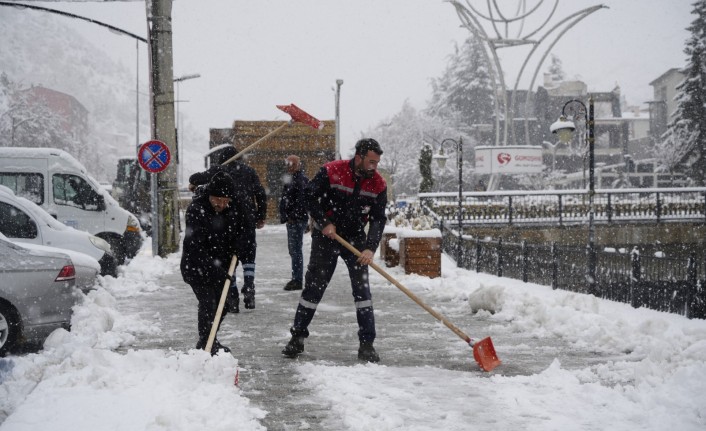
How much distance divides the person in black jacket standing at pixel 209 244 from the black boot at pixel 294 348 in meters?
0.71

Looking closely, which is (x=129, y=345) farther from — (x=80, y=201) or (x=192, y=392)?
(x=80, y=201)

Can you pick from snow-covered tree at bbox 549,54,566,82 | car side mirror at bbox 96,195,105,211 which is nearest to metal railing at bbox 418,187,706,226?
car side mirror at bbox 96,195,105,211

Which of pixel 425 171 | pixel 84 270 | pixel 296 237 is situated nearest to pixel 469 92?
pixel 425 171

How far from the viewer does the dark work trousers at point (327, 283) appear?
5840 mm

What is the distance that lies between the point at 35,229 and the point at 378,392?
6.50 m

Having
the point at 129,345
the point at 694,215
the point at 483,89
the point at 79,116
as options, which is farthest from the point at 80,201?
the point at 79,116

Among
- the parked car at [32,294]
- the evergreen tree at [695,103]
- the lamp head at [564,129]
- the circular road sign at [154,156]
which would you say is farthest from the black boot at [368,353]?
the evergreen tree at [695,103]

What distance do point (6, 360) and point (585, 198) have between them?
80.7 feet

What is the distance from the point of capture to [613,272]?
384 inches

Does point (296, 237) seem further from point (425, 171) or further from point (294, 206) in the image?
point (425, 171)

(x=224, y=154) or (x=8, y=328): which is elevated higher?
(x=224, y=154)

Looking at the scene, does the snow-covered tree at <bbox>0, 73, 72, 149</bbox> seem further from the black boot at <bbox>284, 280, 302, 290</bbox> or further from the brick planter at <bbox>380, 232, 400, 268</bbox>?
the black boot at <bbox>284, 280, 302, 290</bbox>

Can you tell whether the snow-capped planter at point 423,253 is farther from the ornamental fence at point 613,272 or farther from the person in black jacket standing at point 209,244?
the person in black jacket standing at point 209,244

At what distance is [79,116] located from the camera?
11544 centimetres
